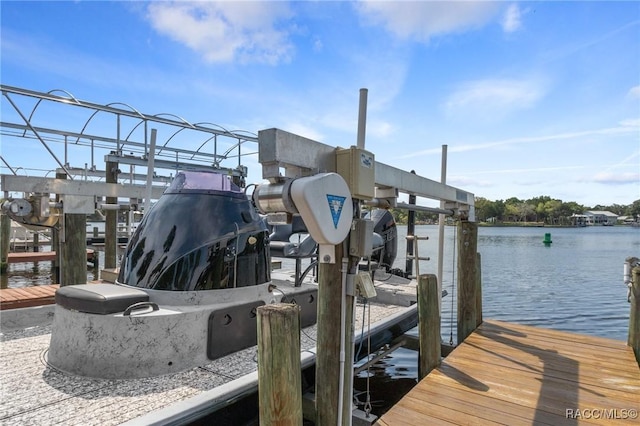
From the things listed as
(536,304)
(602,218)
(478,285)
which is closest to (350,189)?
(478,285)

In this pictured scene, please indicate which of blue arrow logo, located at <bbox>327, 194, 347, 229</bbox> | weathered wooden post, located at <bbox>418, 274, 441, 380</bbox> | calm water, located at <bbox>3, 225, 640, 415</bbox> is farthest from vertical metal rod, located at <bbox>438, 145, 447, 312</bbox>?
blue arrow logo, located at <bbox>327, 194, 347, 229</bbox>

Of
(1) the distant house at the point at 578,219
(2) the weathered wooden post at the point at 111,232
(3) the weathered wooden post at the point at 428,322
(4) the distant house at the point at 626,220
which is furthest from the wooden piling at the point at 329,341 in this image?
(4) the distant house at the point at 626,220

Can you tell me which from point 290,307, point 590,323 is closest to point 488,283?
point 590,323

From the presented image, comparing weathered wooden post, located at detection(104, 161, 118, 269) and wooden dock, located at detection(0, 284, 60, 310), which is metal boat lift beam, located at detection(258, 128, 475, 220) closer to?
wooden dock, located at detection(0, 284, 60, 310)

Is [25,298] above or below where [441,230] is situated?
below

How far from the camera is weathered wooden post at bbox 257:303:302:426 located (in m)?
2.44

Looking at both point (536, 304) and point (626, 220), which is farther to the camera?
point (626, 220)

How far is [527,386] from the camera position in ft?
13.3

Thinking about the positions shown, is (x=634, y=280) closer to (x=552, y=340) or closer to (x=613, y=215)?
(x=552, y=340)

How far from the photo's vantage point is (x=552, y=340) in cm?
555
